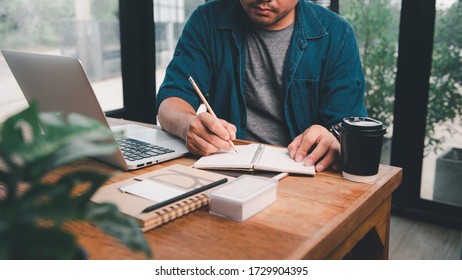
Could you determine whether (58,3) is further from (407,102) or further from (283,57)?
(407,102)

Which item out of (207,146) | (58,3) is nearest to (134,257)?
(207,146)

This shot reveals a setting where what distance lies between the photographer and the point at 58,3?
241 cm

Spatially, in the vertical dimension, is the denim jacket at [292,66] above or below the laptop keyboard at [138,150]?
above

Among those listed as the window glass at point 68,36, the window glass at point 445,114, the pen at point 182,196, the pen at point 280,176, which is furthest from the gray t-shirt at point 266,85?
the window glass at point 445,114

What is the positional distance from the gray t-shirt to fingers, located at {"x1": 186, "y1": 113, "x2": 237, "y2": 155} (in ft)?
1.84

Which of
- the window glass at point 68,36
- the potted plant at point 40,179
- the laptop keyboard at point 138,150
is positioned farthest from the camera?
the window glass at point 68,36

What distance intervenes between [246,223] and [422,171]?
2.17 meters

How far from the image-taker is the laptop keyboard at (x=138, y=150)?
112 cm

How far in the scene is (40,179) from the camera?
0.37 m

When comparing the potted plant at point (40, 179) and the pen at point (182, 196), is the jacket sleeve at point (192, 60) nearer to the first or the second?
the pen at point (182, 196)

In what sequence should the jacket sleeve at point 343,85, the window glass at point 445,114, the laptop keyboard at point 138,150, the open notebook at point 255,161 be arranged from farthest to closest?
the window glass at point 445,114 → the jacket sleeve at point 343,85 → the laptop keyboard at point 138,150 → the open notebook at point 255,161

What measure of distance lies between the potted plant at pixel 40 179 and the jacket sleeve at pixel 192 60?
1152 mm

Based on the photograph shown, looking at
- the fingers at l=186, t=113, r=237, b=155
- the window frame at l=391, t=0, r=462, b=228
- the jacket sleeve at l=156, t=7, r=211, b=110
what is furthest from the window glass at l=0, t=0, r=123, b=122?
the window frame at l=391, t=0, r=462, b=228

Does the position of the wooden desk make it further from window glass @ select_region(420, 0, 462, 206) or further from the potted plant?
window glass @ select_region(420, 0, 462, 206)
